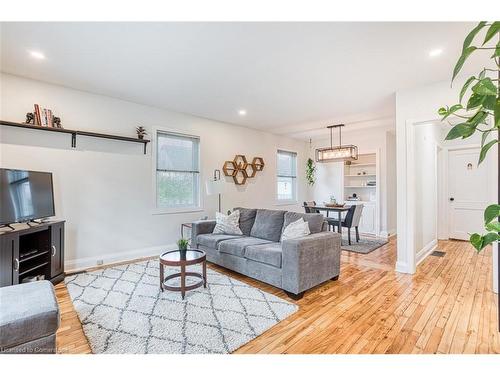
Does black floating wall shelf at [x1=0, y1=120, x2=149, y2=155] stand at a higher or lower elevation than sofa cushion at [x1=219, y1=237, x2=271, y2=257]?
higher

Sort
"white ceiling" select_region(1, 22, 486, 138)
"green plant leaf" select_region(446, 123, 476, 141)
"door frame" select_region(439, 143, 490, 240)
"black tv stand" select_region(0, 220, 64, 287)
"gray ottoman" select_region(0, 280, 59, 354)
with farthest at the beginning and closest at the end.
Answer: "door frame" select_region(439, 143, 490, 240)
"black tv stand" select_region(0, 220, 64, 287)
"white ceiling" select_region(1, 22, 486, 138)
"gray ottoman" select_region(0, 280, 59, 354)
"green plant leaf" select_region(446, 123, 476, 141)

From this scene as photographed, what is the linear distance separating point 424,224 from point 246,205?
135 inches

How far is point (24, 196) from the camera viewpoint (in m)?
2.94

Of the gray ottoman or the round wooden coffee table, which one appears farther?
the round wooden coffee table

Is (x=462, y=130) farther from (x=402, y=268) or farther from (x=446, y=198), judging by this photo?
(x=446, y=198)

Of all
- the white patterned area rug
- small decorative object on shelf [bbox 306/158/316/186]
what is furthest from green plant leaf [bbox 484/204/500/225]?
small decorative object on shelf [bbox 306/158/316/186]

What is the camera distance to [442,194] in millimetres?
5781

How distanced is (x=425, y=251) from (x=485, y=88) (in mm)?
4475

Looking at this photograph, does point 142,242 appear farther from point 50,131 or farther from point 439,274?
point 439,274

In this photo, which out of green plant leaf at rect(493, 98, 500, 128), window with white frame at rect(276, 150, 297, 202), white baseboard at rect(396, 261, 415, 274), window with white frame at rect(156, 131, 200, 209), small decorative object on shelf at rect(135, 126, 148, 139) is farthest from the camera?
window with white frame at rect(276, 150, 297, 202)

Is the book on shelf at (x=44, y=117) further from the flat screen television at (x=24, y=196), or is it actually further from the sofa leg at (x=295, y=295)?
the sofa leg at (x=295, y=295)

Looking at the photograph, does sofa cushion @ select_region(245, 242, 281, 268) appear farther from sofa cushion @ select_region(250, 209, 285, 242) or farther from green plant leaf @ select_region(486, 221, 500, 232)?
green plant leaf @ select_region(486, 221, 500, 232)

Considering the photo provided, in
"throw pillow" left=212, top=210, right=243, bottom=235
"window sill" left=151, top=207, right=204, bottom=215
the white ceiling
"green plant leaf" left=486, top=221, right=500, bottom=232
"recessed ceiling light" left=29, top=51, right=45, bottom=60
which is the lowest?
"throw pillow" left=212, top=210, right=243, bottom=235

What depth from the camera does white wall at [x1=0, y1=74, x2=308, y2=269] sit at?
3328 millimetres
